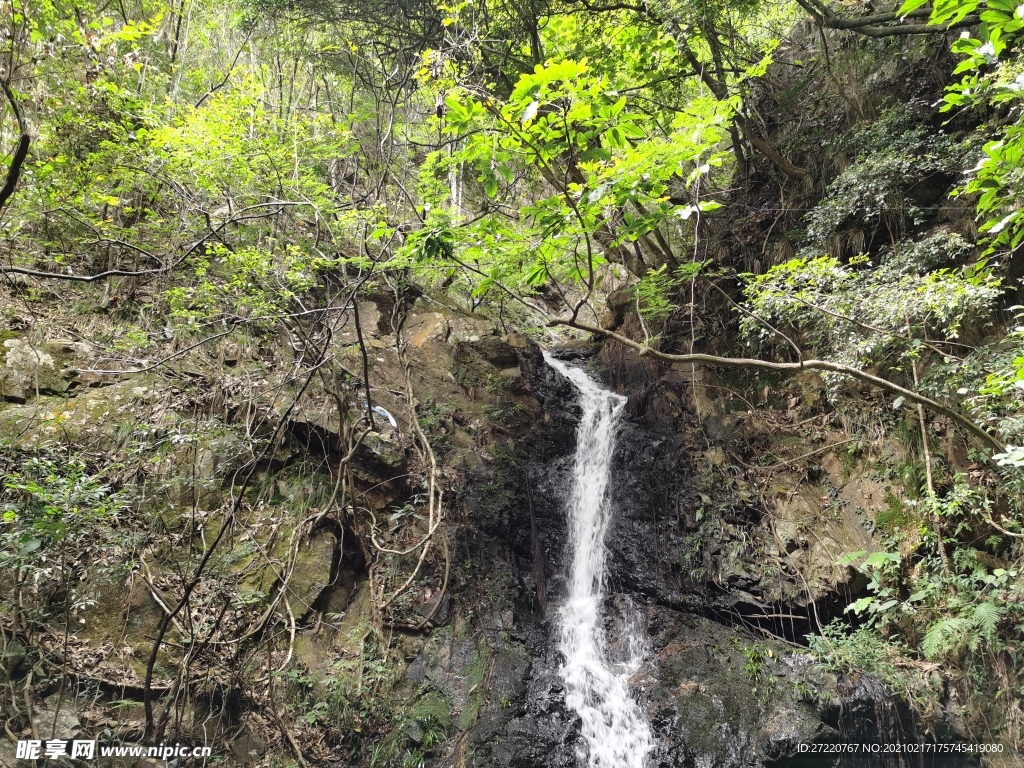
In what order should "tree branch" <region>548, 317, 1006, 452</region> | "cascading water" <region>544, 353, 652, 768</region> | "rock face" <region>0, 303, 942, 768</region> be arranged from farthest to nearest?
"cascading water" <region>544, 353, 652, 768</region> < "rock face" <region>0, 303, 942, 768</region> < "tree branch" <region>548, 317, 1006, 452</region>

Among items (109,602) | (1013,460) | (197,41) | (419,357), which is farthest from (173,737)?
(197,41)

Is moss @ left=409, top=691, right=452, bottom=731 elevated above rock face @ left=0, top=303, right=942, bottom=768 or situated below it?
below

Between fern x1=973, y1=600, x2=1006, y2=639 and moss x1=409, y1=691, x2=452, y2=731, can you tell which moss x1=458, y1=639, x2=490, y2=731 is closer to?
moss x1=409, y1=691, x2=452, y2=731

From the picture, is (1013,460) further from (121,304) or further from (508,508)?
(121,304)

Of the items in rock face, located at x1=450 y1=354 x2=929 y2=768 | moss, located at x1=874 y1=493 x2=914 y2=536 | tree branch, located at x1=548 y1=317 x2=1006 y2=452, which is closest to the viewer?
tree branch, located at x1=548 y1=317 x2=1006 y2=452

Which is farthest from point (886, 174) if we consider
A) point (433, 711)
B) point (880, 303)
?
point (433, 711)

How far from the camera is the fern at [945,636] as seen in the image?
15.3 feet

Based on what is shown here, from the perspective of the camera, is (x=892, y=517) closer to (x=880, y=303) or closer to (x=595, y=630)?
(x=880, y=303)

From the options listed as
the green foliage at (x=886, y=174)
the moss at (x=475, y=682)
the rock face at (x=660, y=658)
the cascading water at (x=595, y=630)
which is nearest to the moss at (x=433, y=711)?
the moss at (x=475, y=682)

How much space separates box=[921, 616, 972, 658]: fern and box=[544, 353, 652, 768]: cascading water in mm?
3031

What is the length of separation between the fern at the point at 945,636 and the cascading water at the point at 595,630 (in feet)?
9.95

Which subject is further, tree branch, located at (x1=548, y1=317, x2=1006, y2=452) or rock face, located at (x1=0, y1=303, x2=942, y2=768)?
rock face, located at (x1=0, y1=303, x2=942, y2=768)

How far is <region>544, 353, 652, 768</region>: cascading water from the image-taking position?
5.70 meters

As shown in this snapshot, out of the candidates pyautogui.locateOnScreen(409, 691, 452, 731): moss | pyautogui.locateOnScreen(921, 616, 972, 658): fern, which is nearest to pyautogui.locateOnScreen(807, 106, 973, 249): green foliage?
pyautogui.locateOnScreen(921, 616, 972, 658): fern
